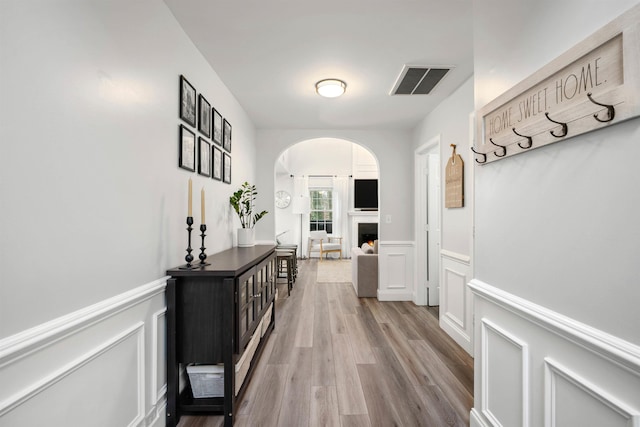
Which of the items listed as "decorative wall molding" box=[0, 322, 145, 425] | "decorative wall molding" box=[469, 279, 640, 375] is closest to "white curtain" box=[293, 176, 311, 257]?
"decorative wall molding" box=[0, 322, 145, 425]

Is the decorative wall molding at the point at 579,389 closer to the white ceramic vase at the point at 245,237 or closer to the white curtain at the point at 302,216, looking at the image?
the white ceramic vase at the point at 245,237

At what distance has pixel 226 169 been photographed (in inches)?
112

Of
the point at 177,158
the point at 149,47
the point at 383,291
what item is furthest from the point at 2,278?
the point at 383,291

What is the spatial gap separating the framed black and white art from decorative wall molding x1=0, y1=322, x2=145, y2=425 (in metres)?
1.58

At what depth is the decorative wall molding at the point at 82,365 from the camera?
87 cm

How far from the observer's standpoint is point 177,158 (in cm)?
188

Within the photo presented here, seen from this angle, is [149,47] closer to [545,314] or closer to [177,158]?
[177,158]

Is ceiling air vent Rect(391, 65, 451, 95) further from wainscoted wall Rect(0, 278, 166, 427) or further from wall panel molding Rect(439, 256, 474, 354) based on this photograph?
wainscoted wall Rect(0, 278, 166, 427)

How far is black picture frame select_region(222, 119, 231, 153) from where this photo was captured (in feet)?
9.04

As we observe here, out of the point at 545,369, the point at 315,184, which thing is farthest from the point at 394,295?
the point at 315,184

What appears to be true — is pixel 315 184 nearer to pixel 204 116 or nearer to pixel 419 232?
pixel 419 232

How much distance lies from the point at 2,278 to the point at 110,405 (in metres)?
0.78

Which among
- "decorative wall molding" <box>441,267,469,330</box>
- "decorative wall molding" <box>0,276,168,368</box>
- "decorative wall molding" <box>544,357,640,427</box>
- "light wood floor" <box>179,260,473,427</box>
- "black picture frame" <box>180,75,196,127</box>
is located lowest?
"light wood floor" <box>179,260,473,427</box>

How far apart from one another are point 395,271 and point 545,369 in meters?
3.27
